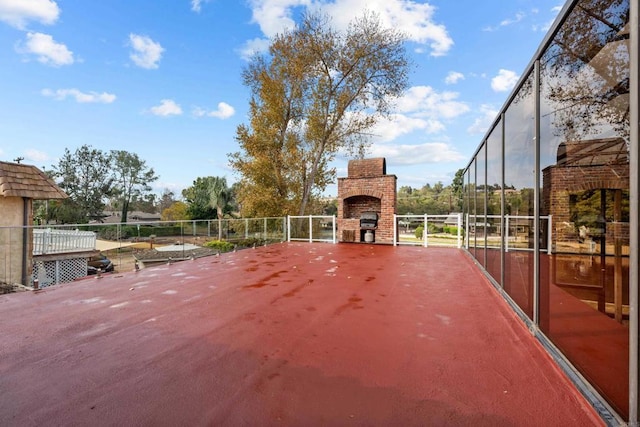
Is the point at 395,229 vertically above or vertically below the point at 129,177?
below

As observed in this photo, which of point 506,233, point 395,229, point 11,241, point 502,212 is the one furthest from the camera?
point 395,229

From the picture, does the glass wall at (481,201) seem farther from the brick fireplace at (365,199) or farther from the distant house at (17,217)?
the distant house at (17,217)

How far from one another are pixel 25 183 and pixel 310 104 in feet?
35.6

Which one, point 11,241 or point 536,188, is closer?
point 536,188

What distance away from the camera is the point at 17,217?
8.34 metres

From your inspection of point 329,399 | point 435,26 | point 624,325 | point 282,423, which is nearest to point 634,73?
point 624,325

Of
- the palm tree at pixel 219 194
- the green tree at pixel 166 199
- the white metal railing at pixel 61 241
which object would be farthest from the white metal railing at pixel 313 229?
the green tree at pixel 166 199

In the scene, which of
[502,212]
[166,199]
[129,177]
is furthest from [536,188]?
[166,199]

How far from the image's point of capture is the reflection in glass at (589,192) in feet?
4.70

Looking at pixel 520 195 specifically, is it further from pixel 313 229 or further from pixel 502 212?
pixel 313 229

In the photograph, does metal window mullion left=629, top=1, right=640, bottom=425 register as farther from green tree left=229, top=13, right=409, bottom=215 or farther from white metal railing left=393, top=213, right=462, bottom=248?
green tree left=229, top=13, right=409, bottom=215

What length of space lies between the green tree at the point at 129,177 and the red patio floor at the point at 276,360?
121 feet

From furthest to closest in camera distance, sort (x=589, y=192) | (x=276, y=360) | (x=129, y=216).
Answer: (x=129, y=216) → (x=276, y=360) → (x=589, y=192)

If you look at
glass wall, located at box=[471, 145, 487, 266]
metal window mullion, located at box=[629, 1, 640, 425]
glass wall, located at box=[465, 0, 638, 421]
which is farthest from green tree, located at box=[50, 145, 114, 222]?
metal window mullion, located at box=[629, 1, 640, 425]
